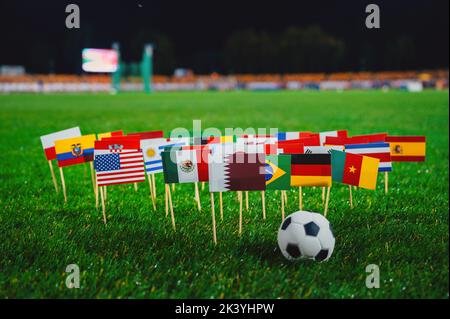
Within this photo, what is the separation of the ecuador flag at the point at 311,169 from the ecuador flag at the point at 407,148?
2.07 m

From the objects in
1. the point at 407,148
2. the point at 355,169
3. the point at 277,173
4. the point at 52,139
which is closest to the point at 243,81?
the point at 407,148

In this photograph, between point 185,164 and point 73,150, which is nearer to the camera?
point 185,164

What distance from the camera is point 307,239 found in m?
4.58

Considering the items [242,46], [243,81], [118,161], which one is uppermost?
[242,46]

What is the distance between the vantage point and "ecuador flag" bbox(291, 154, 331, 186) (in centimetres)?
523

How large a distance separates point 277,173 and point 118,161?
6.52 ft

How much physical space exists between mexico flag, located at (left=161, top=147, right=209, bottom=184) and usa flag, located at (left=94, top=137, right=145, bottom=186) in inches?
36.3

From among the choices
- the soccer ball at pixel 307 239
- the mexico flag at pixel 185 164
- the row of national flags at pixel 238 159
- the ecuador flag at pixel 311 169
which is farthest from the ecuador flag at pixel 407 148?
the mexico flag at pixel 185 164

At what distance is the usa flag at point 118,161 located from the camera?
5.69 meters

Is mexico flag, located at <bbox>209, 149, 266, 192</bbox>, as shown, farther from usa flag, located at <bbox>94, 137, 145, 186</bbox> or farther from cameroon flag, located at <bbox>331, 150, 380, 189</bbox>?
usa flag, located at <bbox>94, 137, 145, 186</bbox>

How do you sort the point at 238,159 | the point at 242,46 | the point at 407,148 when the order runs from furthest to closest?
the point at 242,46
the point at 407,148
the point at 238,159

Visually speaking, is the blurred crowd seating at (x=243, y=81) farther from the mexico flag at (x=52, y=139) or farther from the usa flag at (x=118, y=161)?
the usa flag at (x=118, y=161)

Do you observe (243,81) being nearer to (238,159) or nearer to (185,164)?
(185,164)
